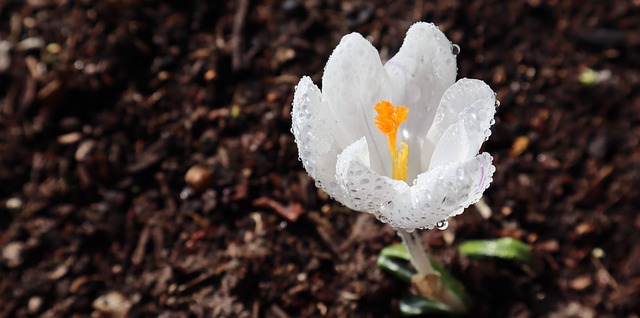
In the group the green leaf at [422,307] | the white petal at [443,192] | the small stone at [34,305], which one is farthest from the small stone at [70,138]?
the white petal at [443,192]

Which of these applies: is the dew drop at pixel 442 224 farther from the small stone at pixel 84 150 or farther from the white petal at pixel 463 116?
the small stone at pixel 84 150

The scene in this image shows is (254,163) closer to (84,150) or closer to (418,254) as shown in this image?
(84,150)

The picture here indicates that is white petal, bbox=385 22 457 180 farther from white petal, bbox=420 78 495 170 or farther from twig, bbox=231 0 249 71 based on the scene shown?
twig, bbox=231 0 249 71

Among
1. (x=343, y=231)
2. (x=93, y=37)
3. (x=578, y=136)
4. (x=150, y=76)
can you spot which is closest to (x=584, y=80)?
(x=578, y=136)

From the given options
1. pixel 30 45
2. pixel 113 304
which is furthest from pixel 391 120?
pixel 30 45

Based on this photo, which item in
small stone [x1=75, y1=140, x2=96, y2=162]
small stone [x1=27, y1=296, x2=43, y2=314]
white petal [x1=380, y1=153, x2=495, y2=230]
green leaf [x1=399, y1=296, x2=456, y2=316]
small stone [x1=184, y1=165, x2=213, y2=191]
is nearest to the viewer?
white petal [x1=380, y1=153, x2=495, y2=230]

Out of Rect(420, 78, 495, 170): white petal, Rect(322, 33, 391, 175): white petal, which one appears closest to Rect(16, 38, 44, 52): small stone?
Rect(322, 33, 391, 175): white petal
